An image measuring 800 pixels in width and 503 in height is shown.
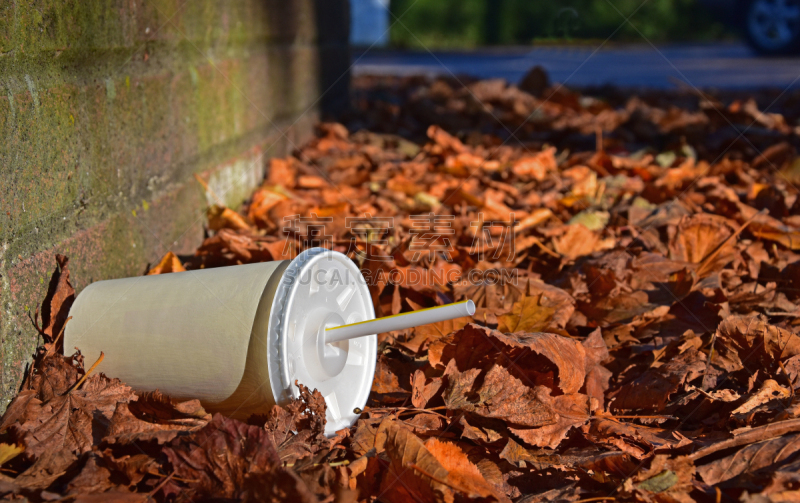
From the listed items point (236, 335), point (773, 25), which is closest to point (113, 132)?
point (236, 335)

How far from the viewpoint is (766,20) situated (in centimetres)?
852

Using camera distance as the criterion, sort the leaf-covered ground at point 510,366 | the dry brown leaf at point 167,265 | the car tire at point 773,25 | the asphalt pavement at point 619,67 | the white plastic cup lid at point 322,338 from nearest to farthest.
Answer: the leaf-covered ground at point 510,366 → the white plastic cup lid at point 322,338 → the dry brown leaf at point 167,265 → the asphalt pavement at point 619,67 → the car tire at point 773,25

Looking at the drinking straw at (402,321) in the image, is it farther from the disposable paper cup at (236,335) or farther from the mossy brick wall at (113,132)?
the mossy brick wall at (113,132)

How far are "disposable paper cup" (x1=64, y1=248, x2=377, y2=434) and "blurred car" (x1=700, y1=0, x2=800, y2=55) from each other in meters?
8.48

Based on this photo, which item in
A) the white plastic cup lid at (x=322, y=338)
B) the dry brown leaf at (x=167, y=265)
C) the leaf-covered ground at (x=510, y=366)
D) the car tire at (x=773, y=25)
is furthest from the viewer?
the car tire at (x=773, y=25)

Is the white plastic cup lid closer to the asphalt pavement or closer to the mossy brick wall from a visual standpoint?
the mossy brick wall

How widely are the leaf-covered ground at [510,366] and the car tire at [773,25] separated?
6294 mm

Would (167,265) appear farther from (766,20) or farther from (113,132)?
(766,20)

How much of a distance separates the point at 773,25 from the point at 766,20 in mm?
143

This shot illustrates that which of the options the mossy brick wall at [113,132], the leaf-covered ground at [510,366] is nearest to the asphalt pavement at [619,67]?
the leaf-covered ground at [510,366]

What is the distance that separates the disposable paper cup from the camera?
1247 mm

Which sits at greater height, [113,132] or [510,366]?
[113,132]

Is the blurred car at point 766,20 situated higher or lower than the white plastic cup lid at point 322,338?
→ higher

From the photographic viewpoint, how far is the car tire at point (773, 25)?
318 inches
